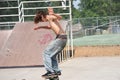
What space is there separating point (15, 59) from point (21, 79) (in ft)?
11.9

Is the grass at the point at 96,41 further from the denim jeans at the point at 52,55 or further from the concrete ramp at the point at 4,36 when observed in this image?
the denim jeans at the point at 52,55

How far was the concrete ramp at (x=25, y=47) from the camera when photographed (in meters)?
15.3

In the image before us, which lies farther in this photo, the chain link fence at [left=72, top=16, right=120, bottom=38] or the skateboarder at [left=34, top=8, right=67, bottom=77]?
the chain link fence at [left=72, top=16, right=120, bottom=38]

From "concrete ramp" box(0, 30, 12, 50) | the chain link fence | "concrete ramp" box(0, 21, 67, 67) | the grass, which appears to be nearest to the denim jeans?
"concrete ramp" box(0, 21, 67, 67)

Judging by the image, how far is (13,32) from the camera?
56.2 feet

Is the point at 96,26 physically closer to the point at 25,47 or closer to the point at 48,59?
the point at 25,47

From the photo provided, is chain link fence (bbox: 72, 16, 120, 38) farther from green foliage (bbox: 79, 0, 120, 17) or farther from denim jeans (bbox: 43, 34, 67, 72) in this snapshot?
green foliage (bbox: 79, 0, 120, 17)

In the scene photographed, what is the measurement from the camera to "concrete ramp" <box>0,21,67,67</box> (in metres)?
15.3

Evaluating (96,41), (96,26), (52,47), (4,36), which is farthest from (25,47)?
(96,26)

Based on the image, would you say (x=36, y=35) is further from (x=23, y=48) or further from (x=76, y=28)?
(x=76, y=28)

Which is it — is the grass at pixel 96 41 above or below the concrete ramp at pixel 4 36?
below

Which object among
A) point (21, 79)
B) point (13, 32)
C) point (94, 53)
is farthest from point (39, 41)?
point (94, 53)

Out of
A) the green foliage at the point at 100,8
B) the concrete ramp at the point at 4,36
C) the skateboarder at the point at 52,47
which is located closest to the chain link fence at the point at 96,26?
the concrete ramp at the point at 4,36

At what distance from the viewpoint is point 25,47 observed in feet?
52.4
